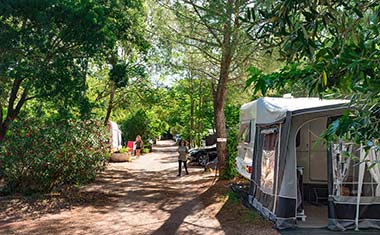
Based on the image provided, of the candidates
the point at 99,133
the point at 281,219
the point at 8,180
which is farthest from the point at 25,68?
the point at 281,219

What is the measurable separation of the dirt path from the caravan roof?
7.04ft

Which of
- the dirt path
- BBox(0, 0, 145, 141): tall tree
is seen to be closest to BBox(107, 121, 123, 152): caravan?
the dirt path

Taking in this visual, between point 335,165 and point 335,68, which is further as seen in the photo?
point 335,165

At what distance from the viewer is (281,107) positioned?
24.5 ft

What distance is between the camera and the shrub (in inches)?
367

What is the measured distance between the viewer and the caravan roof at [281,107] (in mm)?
6785

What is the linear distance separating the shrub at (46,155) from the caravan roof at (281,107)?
4.65 m

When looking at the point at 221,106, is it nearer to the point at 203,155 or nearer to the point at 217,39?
the point at 217,39

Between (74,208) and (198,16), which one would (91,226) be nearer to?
(74,208)

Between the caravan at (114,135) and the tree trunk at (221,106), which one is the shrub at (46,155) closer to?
the tree trunk at (221,106)

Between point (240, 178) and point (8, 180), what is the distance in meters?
7.14

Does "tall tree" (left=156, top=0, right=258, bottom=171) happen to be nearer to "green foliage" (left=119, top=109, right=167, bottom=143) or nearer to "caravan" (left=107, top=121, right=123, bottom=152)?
"caravan" (left=107, top=121, right=123, bottom=152)

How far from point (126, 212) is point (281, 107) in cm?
419

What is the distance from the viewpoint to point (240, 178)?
13.0 m
